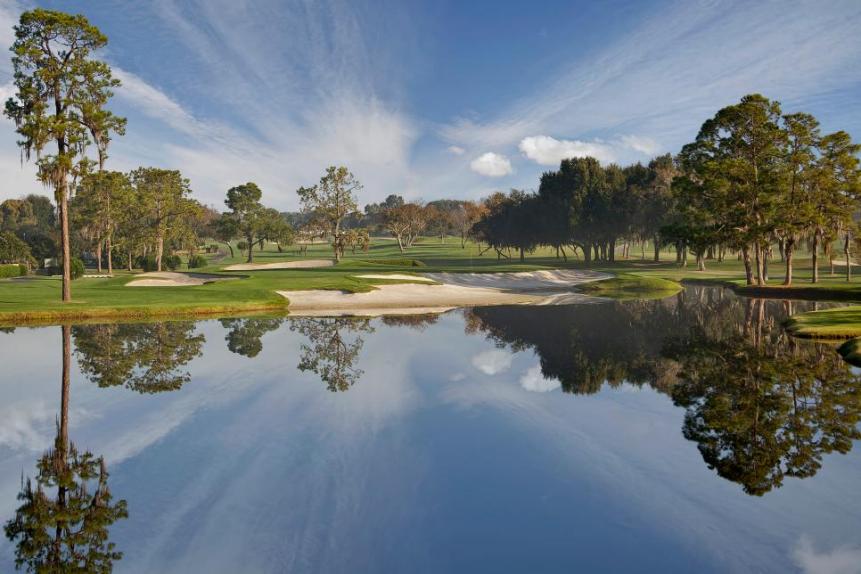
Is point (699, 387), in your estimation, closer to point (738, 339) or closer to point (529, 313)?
point (738, 339)

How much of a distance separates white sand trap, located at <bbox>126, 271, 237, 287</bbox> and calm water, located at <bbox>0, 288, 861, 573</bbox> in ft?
86.9

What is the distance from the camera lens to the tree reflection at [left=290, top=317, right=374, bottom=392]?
14.4 metres

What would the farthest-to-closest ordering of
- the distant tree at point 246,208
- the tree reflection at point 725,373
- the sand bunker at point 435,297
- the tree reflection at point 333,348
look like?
the distant tree at point 246,208 < the sand bunker at point 435,297 < the tree reflection at point 333,348 < the tree reflection at point 725,373

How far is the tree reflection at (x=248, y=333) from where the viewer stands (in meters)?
18.5

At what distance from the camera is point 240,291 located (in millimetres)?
34812

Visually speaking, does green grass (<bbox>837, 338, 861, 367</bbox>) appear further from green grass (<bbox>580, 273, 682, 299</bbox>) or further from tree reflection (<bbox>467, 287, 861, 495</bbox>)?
green grass (<bbox>580, 273, 682, 299</bbox>)

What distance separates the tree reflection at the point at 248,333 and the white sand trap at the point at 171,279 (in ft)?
58.5

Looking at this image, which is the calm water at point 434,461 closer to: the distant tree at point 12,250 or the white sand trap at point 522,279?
the white sand trap at point 522,279

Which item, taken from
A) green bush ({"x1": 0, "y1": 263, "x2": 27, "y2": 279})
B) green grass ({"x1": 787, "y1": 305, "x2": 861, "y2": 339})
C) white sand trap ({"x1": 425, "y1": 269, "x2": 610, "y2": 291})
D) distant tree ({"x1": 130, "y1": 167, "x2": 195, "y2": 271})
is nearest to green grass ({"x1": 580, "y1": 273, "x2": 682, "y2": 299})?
white sand trap ({"x1": 425, "y1": 269, "x2": 610, "y2": 291})

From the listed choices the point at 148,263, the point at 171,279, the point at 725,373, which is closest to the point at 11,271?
the point at 148,263

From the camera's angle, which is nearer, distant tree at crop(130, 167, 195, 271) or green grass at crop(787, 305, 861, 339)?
green grass at crop(787, 305, 861, 339)

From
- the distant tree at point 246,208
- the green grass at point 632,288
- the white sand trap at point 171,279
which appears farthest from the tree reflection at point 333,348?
the distant tree at point 246,208

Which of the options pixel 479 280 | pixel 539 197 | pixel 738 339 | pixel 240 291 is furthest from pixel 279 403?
pixel 539 197

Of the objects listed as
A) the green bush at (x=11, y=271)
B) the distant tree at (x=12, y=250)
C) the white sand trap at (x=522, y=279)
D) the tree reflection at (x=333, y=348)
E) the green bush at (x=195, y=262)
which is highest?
the distant tree at (x=12, y=250)
